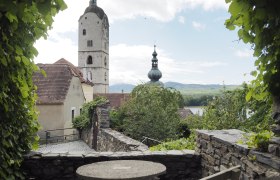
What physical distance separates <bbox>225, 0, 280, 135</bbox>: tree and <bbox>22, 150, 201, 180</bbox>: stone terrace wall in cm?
299

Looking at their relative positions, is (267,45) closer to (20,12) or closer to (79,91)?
(20,12)

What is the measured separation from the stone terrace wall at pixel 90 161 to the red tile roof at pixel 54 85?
21.0 meters

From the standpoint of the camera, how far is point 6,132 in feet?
16.9

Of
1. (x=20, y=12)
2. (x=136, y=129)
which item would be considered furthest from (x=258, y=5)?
(x=136, y=129)

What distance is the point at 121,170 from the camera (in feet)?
17.9

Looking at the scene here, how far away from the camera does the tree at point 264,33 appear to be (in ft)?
10.7

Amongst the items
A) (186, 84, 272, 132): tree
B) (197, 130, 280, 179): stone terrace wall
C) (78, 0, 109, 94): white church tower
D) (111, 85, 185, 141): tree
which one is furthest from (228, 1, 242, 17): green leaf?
(78, 0, 109, 94): white church tower

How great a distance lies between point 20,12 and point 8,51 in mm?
2050

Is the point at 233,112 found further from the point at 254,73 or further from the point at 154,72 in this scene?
the point at 154,72

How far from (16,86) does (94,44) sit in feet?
203

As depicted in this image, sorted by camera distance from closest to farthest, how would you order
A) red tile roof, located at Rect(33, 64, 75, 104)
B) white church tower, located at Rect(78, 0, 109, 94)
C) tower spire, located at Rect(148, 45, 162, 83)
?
1. red tile roof, located at Rect(33, 64, 75, 104)
2. tower spire, located at Rect(148, 45, 162, 83)
3. white church tower, located at Rect(78, 0, 109, 94)

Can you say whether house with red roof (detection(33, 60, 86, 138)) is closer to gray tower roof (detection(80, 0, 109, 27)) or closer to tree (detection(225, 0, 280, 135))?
tree (detection(225, 0, 280, 135))

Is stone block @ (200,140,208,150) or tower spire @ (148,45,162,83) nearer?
stone block @ (200,140,208,150)

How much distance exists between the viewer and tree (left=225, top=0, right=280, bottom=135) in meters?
3.26
